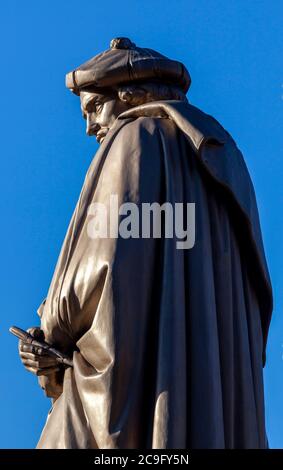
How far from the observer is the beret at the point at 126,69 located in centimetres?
1154

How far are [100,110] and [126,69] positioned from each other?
1.37 ft

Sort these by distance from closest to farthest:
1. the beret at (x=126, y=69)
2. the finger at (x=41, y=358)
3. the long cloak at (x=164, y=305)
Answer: the long cloak at (x=164, y=305) → the finger at (x=41, y=358) → the beret at (x=126, y=69)

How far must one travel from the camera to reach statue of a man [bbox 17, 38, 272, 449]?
32.6ft

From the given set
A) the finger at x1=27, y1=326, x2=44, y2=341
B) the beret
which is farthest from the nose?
the finger at x1=27, y1=326, x2=44, y2=341

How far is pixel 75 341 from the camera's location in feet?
34.8

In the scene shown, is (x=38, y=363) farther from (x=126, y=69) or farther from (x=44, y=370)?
(x=126, y=69)

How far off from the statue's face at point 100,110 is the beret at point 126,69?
99mm

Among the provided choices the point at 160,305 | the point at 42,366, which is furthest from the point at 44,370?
the point at 160,305

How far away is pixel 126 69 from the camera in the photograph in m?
11.5

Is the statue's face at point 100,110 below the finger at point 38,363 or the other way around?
the other way around

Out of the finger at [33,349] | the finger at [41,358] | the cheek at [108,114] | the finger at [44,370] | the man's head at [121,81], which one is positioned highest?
the man's head at [121,81]

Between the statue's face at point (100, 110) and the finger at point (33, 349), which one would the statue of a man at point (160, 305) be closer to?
the finger at point (33, 349)

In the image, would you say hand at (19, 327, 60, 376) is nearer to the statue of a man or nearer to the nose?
the statue of a man

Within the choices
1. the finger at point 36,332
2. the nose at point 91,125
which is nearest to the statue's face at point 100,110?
the nose at point 91,125
